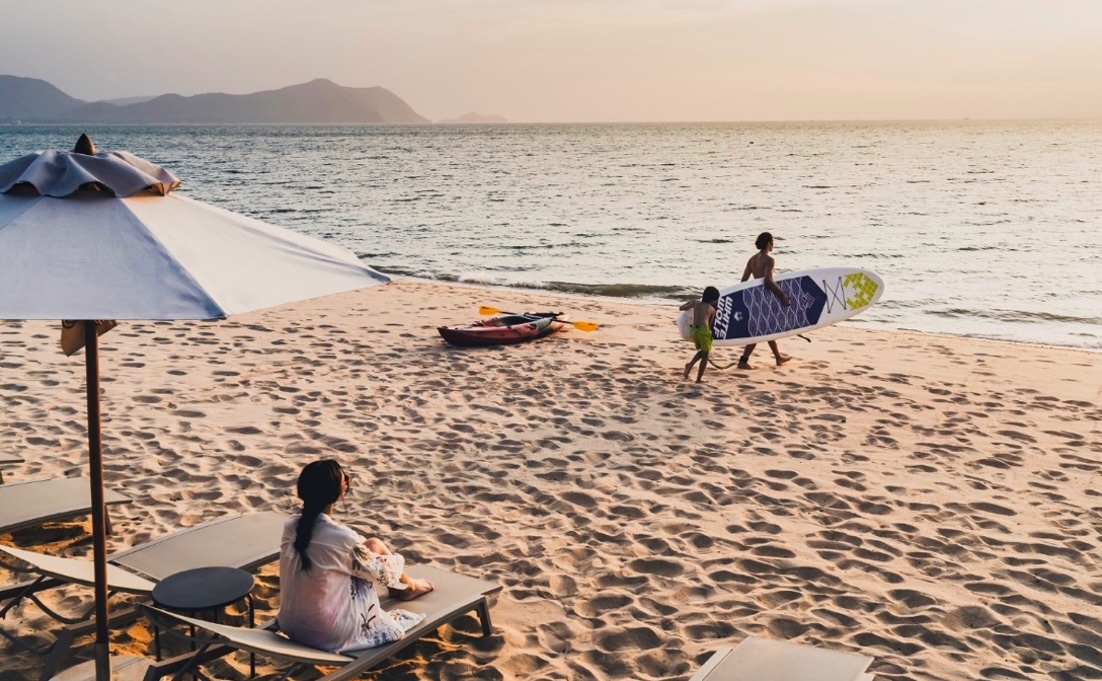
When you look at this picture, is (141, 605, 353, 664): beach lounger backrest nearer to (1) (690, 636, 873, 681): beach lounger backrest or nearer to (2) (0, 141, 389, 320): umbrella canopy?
(2) (0, 141, 389, 320): umbrella canopy

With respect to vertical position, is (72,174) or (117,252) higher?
(72,174)

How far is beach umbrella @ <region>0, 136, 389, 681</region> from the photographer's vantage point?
2.86 metres

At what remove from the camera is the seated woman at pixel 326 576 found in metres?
3.71

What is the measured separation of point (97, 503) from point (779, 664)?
2939 millimetres

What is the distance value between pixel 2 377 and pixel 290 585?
24.2 ft

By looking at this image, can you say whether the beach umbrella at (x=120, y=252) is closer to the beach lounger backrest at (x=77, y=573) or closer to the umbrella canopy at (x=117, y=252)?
the umbrella canopy at (x=117, y=252)

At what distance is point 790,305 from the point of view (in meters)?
11.6

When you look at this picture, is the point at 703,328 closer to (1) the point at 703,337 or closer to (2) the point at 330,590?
(1) the point at 703,337

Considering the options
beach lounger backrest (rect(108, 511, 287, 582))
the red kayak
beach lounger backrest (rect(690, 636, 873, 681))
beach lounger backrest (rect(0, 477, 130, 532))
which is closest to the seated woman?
beach lounger backrest (rect(108, 511, 287, 582))

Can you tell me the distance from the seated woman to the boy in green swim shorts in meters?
6.73

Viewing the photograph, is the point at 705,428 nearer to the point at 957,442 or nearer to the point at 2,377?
the point at 957,442

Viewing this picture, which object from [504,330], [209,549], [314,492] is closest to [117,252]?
[314,492]

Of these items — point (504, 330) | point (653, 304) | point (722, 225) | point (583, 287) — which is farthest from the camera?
point (722, 225)

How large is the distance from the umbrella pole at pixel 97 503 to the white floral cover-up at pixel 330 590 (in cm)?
70
